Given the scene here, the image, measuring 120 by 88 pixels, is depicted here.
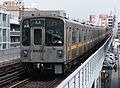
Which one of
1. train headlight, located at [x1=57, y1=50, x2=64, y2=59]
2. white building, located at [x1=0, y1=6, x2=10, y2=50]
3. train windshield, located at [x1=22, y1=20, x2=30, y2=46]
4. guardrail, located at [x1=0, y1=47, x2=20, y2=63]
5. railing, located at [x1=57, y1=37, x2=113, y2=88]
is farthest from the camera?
white building, located at [x1=0, y1=6, x2=10, y2=50]

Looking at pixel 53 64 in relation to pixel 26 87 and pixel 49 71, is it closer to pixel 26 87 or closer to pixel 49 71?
pixel 49 71

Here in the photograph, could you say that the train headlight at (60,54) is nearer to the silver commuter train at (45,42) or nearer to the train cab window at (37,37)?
the silver commuter train at (45,42)

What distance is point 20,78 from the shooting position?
14375 mm

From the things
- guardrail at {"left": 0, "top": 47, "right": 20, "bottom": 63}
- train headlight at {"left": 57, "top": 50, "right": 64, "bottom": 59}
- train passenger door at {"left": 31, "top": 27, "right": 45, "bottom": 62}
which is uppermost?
train passenger door at {"left": 31, "top": 27, "right": 45, "bottom": 62}

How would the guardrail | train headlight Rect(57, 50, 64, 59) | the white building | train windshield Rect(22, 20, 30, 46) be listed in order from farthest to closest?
1. the white building
2. the guardrail
3. train windshield Rect(22, 20, 30, 46)
4. train headlight Rect(57, 50, 64, 59)

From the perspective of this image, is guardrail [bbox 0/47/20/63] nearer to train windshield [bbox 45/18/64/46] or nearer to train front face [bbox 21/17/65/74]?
train front face [bbox 21/17/65/74]

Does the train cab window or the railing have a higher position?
the train cab window

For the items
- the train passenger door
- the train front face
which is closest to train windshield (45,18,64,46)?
the train front face

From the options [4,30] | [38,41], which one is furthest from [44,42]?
[4,30]

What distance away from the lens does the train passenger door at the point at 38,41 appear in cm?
1369

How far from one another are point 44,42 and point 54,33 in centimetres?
54

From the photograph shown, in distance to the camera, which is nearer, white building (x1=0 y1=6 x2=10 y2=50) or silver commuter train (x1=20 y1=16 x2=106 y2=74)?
silver commuter train (x1=20 y1=16 x2=106 y2=74)

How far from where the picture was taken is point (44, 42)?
13.7 meters

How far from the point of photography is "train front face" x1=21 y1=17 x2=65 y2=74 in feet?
44.8
